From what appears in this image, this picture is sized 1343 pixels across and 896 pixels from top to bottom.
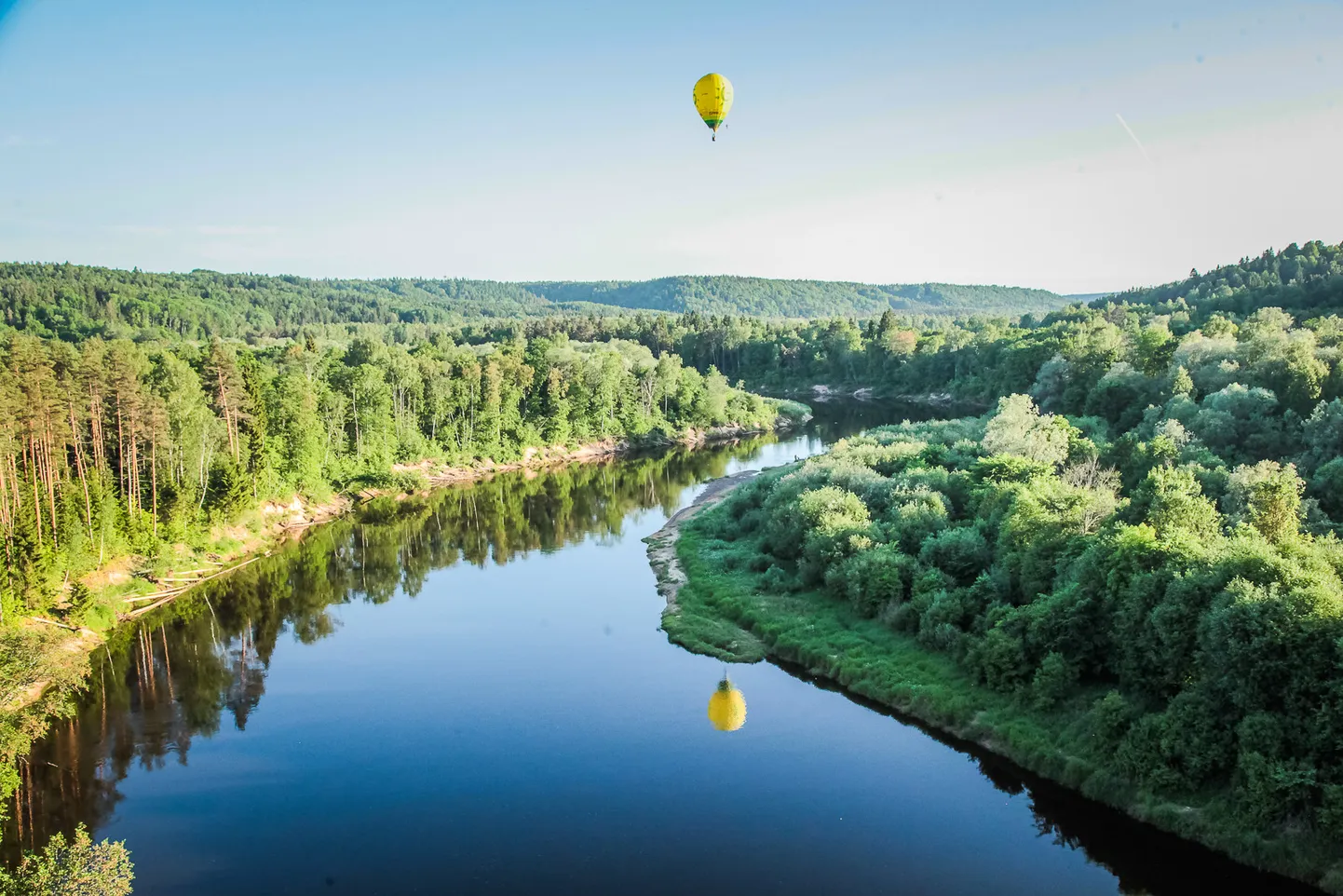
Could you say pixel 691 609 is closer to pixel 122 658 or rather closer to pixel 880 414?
pixel 122 658

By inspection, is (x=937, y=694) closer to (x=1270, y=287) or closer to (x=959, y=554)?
(x=959, y=554)

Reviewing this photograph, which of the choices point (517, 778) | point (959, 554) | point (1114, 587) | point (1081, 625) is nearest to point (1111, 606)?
point (1114, 587)

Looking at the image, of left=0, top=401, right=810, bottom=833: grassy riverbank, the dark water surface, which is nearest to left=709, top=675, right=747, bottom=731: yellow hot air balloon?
the dark water surface

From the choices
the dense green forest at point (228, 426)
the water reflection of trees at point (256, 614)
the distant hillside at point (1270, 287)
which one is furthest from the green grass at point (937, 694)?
the distant hillside at point (1270, 287)

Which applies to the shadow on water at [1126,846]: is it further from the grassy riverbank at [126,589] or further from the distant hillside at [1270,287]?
the distant hillside at [1270,287]

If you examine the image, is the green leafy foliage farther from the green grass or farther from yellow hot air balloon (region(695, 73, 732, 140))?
yellow hot air balloon (region(695, 73, 732, 140))

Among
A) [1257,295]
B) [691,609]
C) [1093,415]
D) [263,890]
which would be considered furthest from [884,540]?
[1257,295]
